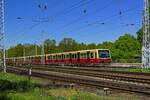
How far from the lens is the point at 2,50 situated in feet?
132

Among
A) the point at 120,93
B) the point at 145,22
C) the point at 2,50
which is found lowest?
the point at 120,93

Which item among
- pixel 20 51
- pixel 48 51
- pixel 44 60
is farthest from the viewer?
pixel 20 51

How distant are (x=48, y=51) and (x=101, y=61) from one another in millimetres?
82286

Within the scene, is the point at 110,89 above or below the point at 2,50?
below

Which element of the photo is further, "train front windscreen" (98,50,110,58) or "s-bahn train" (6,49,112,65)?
"train front windscreen" (98,50,110,58)

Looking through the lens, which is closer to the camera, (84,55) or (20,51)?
(84,55)

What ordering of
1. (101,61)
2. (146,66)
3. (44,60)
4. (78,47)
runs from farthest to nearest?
(78,47) < (44,60) < (101,61) < (146,66)

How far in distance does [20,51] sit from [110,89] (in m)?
150

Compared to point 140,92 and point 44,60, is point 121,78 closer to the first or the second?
point 140,92

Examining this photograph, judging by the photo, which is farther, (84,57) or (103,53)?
(84,57)

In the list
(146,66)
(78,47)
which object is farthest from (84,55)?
(78,47)

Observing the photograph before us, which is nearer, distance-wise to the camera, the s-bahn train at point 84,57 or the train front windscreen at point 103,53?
the s-bahn train at point 84,57

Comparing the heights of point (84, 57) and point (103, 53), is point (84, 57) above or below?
below

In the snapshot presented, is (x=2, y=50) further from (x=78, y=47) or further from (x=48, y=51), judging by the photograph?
(x=48, y=51)
